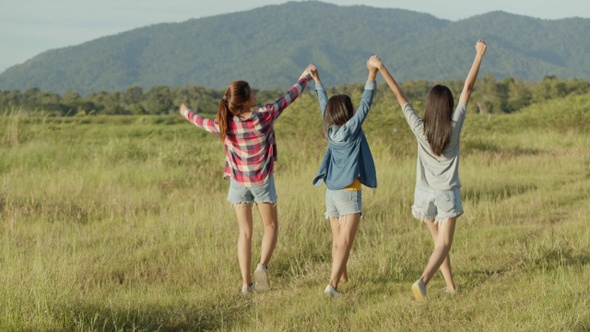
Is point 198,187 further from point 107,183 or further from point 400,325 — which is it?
point 400,325

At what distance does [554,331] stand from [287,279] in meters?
2.70

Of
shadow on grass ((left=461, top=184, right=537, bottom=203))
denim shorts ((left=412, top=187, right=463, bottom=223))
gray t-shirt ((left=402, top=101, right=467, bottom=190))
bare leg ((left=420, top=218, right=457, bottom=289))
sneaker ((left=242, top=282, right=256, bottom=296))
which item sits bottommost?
sneaker ((left=242, top=282, right=256, bottom=296))

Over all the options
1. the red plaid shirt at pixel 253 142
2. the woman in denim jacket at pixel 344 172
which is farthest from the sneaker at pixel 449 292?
the red plaid shirt at pixel 253 142

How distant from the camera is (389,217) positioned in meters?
9.69

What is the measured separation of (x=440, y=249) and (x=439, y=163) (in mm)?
617

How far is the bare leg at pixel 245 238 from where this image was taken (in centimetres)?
642

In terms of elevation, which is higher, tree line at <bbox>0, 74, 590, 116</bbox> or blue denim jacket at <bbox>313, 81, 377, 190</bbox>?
tree line at <bbox>0, 74, 590, 116</bbox>

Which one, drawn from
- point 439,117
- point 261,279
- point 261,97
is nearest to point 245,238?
point 261,279

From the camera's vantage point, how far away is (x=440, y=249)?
5781mm

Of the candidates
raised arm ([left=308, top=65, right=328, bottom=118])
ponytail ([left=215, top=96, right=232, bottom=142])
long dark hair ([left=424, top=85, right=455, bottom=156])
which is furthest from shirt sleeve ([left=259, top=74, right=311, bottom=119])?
long dark hair ([left=424, top=85, right=455, bottom=156])

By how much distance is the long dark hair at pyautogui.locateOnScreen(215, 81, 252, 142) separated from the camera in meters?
6.14

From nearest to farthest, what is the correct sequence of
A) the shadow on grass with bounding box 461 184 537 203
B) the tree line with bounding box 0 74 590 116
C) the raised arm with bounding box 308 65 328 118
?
the raised arm with bounding box 308 65 328 118, the shadow on grass with bounding box 461 184 537 203, the tree line with bounding box 0 74 590 116

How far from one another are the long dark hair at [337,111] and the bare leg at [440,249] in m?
1.07

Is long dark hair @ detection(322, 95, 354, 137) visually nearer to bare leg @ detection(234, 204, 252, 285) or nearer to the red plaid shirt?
the red plaid shirt
